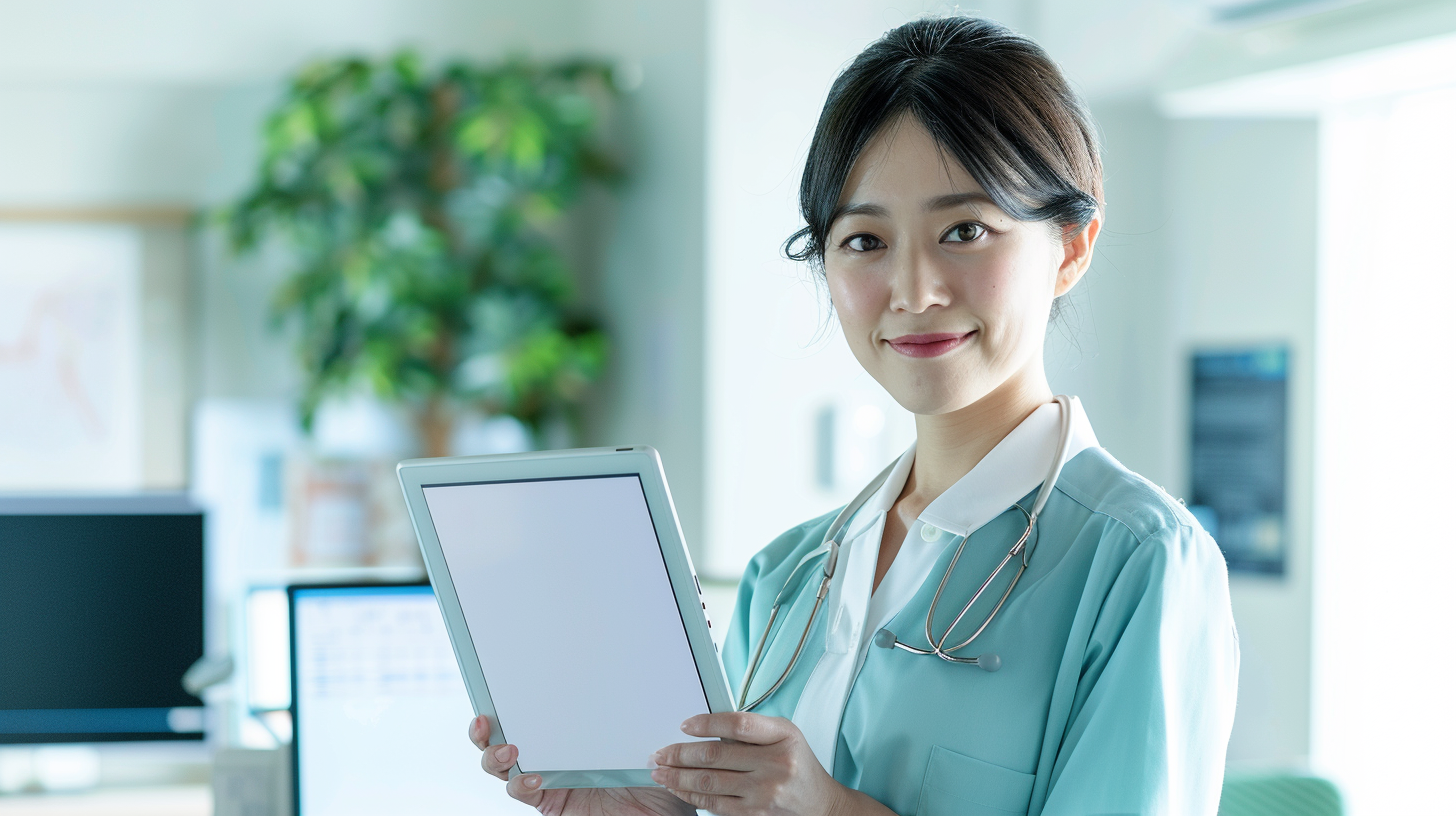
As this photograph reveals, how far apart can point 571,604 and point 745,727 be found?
176 millimetres

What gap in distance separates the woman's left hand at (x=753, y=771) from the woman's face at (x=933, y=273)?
0.28 m

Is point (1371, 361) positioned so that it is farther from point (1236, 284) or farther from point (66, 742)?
point (66, 742)

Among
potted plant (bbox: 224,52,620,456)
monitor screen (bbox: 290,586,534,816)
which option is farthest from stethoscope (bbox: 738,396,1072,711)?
potted plant (bbox: 224,52,620,456)

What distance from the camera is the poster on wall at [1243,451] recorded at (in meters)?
2.71

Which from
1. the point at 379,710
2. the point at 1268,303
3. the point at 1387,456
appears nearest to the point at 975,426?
the point at 379,710

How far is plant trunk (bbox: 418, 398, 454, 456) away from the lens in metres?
3.37

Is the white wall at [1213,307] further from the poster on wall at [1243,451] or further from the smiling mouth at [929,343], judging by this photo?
the smiling mouth at [929,343]

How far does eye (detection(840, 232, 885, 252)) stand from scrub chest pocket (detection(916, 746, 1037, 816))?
1.25ft

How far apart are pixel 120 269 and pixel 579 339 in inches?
47.1

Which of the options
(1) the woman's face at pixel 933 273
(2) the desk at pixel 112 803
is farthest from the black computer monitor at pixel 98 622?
(1) the woman's face at pixel 933 273

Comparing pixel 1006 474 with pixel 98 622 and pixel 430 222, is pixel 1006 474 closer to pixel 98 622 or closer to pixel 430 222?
pixel 98 622

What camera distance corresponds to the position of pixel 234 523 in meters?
3.39

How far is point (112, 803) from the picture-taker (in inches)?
91.5

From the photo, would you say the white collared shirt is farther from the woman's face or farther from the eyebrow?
the eyebrow
